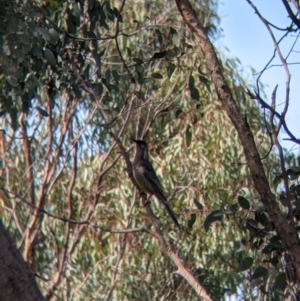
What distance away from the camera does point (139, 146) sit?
6898 millimetres

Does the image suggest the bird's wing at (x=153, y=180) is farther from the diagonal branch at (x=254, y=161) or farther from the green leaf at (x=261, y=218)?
the diagonal branch at (x=254, y=161)

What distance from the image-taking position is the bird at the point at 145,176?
6375 mm

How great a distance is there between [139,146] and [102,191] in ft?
7.49

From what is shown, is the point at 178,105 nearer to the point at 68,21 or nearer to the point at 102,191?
the point at 102,191

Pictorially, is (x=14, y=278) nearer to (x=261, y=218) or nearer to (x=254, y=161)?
(x=254, y=161)

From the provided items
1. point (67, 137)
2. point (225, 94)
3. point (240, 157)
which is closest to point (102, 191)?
point (67, 137)

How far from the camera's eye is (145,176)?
21.5ft

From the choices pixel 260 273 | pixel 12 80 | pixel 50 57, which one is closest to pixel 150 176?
pixel 50 57

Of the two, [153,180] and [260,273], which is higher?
[153,180]

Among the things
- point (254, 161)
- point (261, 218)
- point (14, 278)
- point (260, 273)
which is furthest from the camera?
point (261, 218)

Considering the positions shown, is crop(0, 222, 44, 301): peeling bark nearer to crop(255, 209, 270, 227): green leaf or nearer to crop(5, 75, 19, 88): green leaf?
crop(255, 209, 270, 227): green leaf

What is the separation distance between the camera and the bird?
6.38m

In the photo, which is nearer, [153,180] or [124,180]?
[153,180]

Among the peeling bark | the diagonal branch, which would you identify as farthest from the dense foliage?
the peeling bark
